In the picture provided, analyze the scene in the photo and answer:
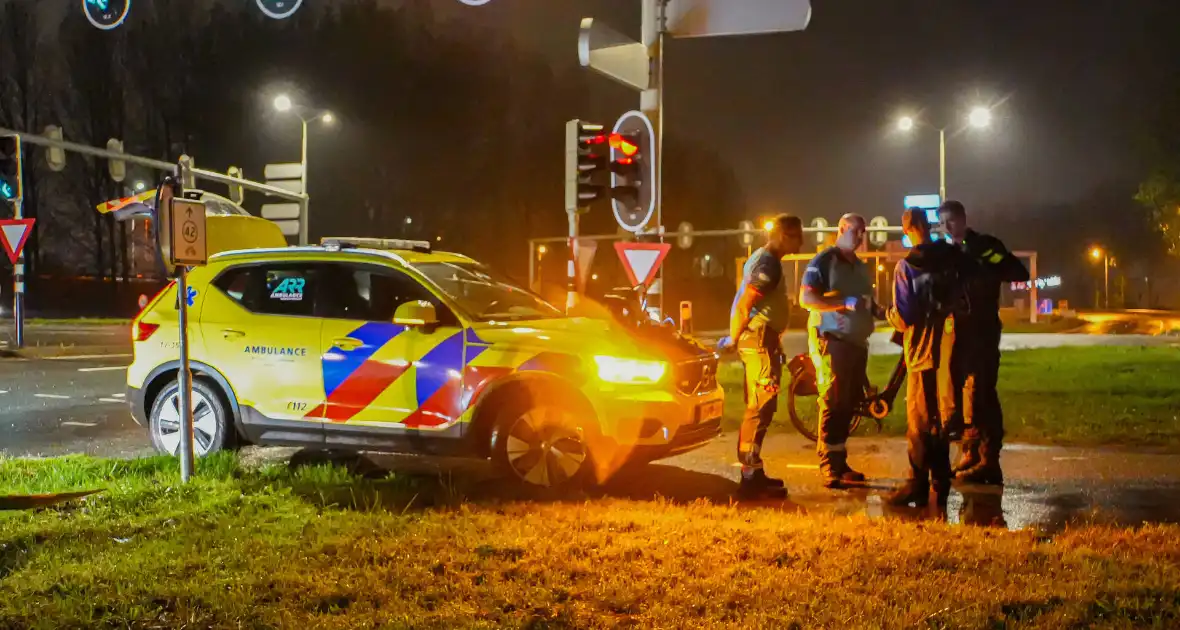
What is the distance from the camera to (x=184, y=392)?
680 cm

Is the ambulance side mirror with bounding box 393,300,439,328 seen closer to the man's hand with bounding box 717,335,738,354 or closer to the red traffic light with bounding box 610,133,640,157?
the man's hand with bounding box 717,335,738,354

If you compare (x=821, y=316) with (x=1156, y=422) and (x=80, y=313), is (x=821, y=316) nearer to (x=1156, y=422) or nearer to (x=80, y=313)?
(x=1156, y=422)

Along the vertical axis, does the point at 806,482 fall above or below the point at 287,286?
below

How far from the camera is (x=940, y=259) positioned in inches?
260

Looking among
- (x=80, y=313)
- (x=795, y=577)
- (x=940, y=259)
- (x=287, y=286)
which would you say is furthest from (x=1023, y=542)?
(x=80, y=313)

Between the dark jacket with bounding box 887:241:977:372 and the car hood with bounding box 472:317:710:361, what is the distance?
4.58ft

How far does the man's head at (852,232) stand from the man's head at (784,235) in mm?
382

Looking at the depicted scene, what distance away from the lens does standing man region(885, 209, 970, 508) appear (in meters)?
6.42

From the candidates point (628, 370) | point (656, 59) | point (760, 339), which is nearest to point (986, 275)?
point (760, 339)

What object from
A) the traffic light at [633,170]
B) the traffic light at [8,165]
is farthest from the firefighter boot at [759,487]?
the traffic light at [8,165]

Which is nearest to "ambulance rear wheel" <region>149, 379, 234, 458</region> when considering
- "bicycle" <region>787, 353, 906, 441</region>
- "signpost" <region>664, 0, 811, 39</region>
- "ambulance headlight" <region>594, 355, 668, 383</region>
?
"ambulance headlight" <region>594, 355, 668, 383</region>

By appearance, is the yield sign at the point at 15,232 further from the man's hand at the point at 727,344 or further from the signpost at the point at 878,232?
the signpost at the point at 878,232

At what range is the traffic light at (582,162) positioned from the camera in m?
11.7

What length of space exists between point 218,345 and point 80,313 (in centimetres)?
4649
